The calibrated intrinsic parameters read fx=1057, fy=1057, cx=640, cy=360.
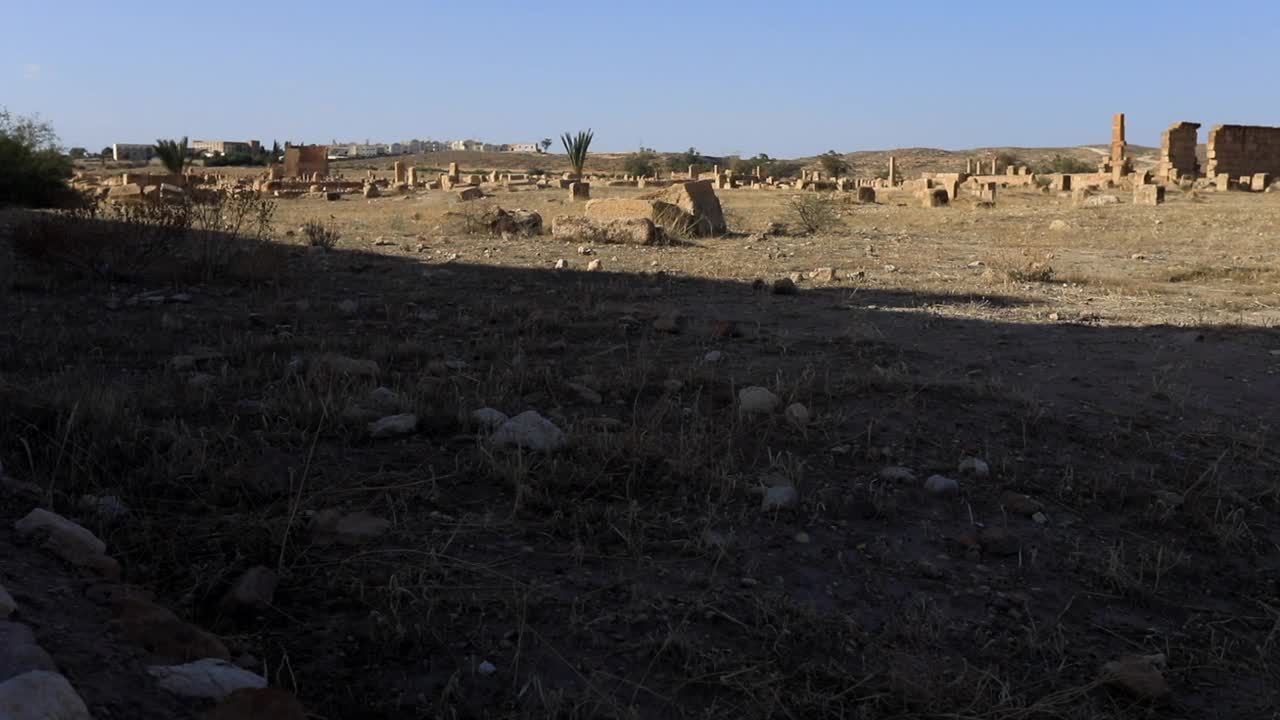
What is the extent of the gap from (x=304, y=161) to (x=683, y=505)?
4000cm

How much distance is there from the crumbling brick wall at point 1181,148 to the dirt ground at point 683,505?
31352mm

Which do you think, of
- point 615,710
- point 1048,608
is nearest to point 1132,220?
point 1048,608

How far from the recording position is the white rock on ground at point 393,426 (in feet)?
10.8

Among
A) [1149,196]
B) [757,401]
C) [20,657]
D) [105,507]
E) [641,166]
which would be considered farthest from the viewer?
[641,166]

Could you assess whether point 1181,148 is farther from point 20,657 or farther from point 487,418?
point 20,657

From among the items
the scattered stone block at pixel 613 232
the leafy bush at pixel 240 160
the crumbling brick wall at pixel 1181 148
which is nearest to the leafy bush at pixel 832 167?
the crumbling brick wall at pixel 1181 148

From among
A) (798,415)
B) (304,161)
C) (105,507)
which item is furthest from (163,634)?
(304,161)

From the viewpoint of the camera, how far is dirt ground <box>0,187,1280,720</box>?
2.10 m

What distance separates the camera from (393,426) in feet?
10.9

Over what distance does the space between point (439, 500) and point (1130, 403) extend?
2.94m

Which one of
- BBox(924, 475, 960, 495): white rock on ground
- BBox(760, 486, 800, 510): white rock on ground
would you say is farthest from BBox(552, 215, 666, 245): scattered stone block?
BBox(760, 486, 800, 510): white rock on ground

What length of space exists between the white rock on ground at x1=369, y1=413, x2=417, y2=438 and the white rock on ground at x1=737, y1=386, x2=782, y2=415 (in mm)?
1131

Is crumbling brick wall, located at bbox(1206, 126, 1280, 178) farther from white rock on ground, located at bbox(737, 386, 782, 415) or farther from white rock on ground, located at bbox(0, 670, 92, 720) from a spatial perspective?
white rock on ground, located at bbox(0, 670, 92, 720)

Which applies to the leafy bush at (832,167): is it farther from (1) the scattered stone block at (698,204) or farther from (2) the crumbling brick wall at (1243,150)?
(1) the scattered stone block at (698,204)
